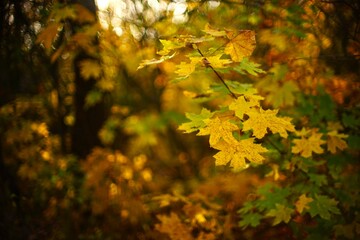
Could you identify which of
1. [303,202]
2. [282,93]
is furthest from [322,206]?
[282,93]

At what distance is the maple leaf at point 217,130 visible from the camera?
1.33 meters

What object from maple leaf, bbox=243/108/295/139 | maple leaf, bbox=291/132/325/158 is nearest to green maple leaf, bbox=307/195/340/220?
maple leaf, bbox=291/132/325/158

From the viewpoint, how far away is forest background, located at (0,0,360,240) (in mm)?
1669

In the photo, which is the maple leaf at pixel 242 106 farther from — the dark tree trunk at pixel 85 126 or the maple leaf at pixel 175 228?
the dark tree trunk at pixel 85 126

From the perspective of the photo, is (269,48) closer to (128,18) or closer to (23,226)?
(128,18)

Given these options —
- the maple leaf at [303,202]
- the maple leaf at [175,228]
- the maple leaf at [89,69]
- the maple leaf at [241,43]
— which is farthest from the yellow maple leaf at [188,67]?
the maple leaf at [89,69]

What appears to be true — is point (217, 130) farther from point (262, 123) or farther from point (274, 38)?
point (274, 38)

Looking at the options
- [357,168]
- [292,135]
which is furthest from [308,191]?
[357,168]

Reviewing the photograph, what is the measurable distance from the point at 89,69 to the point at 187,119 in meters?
1.70

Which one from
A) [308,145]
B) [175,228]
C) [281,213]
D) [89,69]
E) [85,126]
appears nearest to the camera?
[308,145]

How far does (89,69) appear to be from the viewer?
441cm

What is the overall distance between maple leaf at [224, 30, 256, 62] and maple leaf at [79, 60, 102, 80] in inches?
135

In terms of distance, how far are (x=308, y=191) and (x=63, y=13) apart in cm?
240

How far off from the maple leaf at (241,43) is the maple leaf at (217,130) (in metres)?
0.29
